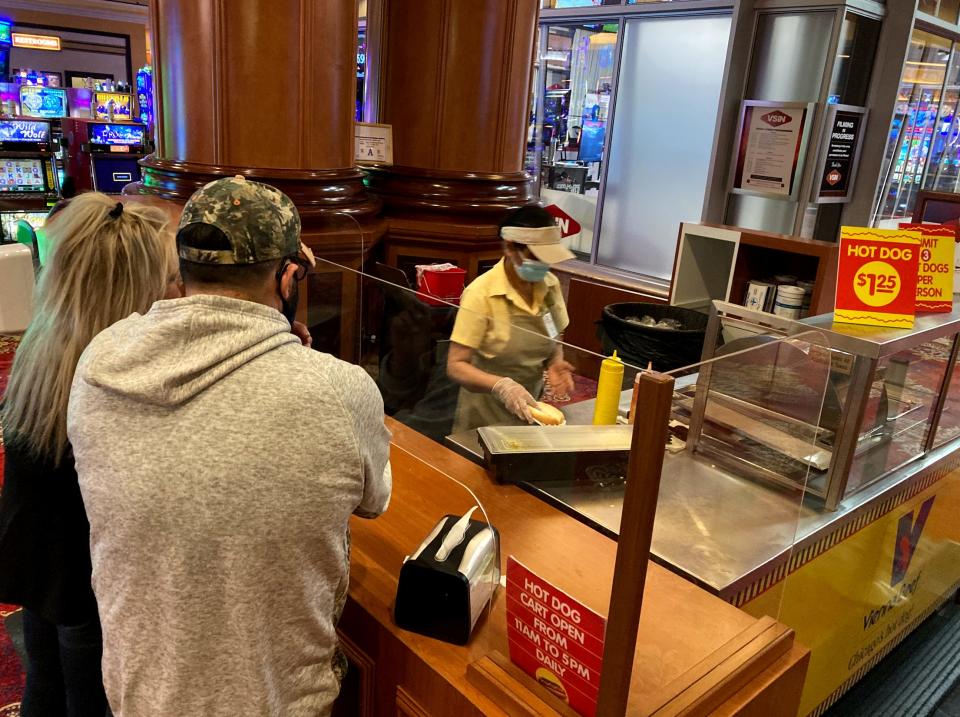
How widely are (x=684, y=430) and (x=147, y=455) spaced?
111 cm

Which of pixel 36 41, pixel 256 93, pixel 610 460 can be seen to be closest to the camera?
pixel 610 460

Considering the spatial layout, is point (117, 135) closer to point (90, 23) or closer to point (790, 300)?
point (90, 23)

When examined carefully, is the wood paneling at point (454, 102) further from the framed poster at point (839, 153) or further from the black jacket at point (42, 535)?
the black jacket at point (42, 535)

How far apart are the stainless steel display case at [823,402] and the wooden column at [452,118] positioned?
1808 mm

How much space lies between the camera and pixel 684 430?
5.42ft

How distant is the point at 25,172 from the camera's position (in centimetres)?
713

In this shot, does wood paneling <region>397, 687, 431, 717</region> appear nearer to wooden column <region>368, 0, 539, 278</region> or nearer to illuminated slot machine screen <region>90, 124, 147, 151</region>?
wooden column <region>368, 0, 539, 278</region>

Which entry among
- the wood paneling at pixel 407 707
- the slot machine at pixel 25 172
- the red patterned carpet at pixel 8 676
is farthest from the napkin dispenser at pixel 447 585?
the slot machine at pixel 25 172

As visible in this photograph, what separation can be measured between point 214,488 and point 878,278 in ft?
5.97

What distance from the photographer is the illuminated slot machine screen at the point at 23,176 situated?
7.00 m

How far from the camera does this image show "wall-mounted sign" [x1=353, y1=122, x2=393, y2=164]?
11.1ft

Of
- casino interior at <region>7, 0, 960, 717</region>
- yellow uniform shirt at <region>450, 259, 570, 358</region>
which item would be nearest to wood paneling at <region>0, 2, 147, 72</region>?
casino interior at <region>7, 0, 960, 717</region>

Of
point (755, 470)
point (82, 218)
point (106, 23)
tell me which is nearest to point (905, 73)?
point (755, 470)

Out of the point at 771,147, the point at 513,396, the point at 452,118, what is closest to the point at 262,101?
the point at 452,118
